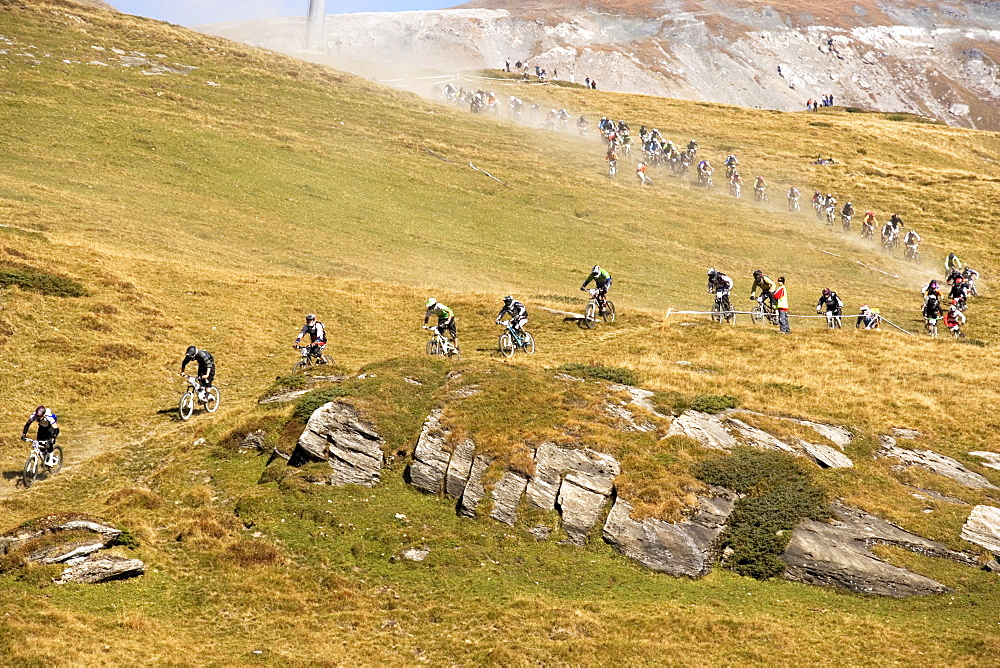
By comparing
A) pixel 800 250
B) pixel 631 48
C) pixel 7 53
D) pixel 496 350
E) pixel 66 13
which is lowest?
pixel 496 350

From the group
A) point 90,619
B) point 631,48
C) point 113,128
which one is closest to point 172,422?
point 90,619

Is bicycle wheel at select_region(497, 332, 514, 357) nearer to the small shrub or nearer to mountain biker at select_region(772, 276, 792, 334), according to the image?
mountain biker at select_region(772, 276, 792, 334)

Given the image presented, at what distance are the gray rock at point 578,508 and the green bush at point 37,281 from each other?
1034 inches

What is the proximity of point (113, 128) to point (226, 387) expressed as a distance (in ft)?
148

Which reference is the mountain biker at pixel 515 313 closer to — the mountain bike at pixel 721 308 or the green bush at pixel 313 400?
the green bush at pixel 313 400

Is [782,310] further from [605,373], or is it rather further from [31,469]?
[31,469]

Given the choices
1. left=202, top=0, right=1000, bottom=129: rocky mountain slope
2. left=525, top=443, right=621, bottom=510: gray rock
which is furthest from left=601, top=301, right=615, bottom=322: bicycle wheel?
left=202, top=0, right=1000, bottom=129: rocky mountain slope

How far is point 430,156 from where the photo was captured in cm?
7881

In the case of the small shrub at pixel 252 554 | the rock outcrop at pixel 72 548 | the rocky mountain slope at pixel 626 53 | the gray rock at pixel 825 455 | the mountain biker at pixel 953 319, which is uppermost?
the rocky mountain slope at pixel 626 53

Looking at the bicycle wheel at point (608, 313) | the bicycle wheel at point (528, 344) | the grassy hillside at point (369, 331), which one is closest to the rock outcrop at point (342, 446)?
the grassy hillside at point (369, 331)

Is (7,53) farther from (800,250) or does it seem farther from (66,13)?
(800,250)

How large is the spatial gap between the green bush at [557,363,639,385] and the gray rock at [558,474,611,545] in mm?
7032

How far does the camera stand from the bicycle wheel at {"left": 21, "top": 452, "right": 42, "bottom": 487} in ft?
77.9

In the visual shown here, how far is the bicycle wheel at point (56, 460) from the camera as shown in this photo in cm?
2436
